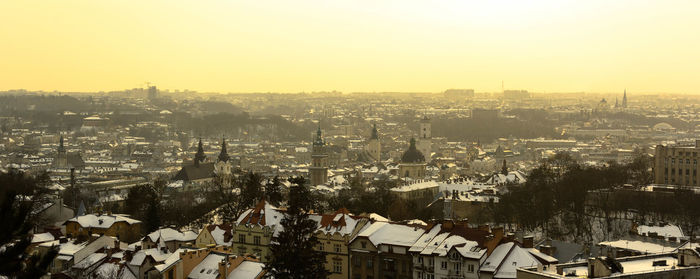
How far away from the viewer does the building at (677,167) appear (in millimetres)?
58750

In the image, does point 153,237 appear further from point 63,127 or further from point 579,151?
point 63,127

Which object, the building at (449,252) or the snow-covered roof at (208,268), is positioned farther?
the snow-covered roof at (208,268)

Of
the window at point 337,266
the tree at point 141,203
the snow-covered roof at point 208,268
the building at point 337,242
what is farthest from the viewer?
the tree at point 141,203

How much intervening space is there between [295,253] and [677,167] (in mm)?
37507

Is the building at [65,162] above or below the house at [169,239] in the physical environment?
below

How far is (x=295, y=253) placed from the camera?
92.1 feet

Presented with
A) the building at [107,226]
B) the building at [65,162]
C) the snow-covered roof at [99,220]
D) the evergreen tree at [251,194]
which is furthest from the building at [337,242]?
the building at [65,162]

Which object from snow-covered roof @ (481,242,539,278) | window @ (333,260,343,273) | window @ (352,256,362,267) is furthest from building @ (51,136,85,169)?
snow-covered roof @ (481,242,539,278)

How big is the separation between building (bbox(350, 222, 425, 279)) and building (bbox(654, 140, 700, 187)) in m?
30.5

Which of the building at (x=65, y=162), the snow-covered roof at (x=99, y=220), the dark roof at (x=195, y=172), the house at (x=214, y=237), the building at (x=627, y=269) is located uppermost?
the building at (x=627, y=269)

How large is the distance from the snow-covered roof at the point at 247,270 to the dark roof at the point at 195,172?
58012 mm

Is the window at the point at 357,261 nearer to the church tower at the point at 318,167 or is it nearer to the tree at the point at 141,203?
the tree at the point at 141,203

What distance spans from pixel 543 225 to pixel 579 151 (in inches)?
4101

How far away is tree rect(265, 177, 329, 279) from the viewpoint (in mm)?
27859
